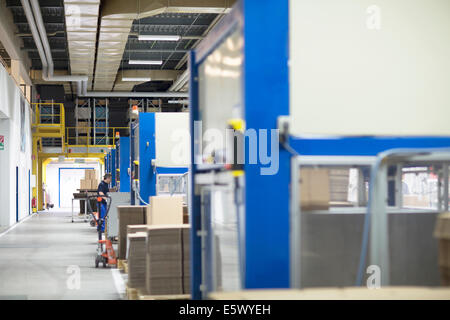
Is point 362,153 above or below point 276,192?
above

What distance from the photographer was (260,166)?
3.88 metres

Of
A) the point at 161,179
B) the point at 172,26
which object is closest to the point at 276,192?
the point at 161,179

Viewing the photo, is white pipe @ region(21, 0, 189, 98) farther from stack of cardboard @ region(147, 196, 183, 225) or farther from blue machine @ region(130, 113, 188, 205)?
stack of cardboard @ region(147, 196, 183, 225)

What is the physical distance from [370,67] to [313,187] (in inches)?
Result: 35.5

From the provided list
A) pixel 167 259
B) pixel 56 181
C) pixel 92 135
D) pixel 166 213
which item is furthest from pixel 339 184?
pixel 56 181

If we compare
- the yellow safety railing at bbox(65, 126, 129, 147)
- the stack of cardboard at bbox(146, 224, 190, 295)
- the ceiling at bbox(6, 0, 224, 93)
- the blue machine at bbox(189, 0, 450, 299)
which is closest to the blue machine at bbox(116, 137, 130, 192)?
the ceiling at bbox(6, 0, 224, 93)

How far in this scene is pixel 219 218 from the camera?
4.59 metres

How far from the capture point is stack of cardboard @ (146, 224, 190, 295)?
7.12m

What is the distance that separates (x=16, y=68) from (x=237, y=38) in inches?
794

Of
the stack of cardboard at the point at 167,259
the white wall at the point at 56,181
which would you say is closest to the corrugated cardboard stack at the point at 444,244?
the stack of cardboard at the point at 167,259

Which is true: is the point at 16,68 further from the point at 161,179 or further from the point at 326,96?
the point at 326,96

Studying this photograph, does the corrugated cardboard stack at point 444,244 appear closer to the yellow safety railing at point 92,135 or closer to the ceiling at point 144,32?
the ceiling at point 144,32

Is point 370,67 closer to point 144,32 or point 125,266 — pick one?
point 125,266

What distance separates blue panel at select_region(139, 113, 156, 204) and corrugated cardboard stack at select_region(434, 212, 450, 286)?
30.2 feet
